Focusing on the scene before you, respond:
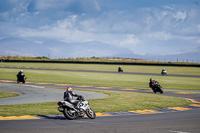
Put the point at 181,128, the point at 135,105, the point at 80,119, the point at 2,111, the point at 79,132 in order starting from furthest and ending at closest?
the point at 135,105
the point at 2,111
the point at 80,119
the point at 181,128
the point at 79,132

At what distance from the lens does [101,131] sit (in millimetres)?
12367

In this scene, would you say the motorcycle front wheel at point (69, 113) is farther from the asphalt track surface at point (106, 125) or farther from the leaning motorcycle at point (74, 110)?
the asphalt track surface at point (106, 125)

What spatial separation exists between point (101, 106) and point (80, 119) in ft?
15.9

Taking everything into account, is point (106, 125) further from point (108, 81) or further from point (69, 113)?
point (108, 81)

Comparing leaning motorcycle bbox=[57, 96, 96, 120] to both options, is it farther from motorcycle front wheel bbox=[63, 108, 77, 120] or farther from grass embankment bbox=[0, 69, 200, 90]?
grass embankment bbox=[0, 69, 200, 90]

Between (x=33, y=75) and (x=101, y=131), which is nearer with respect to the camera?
(x=101, y=131)

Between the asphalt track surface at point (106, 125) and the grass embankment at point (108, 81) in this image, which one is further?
the grass embankment at point (108, 81)

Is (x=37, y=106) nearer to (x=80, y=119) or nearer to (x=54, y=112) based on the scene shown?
(x=54, y=112)

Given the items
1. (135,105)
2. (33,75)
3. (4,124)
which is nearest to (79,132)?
(4,124)

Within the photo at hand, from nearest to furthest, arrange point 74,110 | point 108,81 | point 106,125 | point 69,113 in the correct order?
point 106,125 < point 69,113 < point 74,110 < point 108,81

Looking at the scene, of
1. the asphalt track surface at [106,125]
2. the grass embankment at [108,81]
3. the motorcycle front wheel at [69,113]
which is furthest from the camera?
the grass embankment at [108,81]

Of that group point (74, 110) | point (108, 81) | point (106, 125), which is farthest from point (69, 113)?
point (108, 81)

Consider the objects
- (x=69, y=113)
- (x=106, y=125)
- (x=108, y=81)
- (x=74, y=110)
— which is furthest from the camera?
(x=108, y=81)

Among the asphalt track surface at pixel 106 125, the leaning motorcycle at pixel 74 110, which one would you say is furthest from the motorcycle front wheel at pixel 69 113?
the asphalt track surface at pixel 106 125
